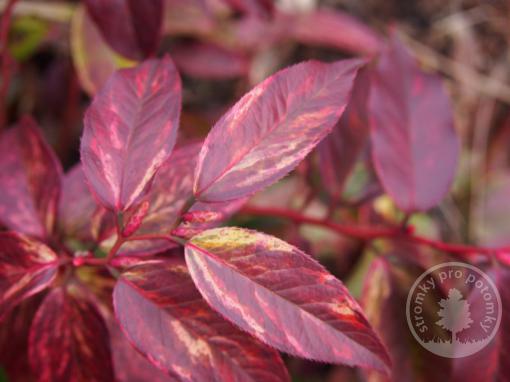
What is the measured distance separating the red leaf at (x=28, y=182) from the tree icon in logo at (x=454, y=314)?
491mm

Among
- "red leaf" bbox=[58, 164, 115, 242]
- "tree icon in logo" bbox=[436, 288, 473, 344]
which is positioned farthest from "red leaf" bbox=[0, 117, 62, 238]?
"tree icon in logo" bbox=[436, 288, 473, 344]

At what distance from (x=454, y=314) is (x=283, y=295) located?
35 centimetres

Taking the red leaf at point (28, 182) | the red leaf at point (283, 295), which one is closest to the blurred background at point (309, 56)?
the red leaf at point (28, 182)

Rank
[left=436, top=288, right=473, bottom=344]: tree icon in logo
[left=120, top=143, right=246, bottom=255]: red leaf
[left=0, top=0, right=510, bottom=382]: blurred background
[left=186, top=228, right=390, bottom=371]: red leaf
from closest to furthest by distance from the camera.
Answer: [left=186, top=228, right=390, bottom=371]: red leaf < [left=120, top=143, right=246, bottom=255]: red leaf < [left=436, top=288, right=473, bottom=344]: tree icon in logo < [left=0, top=0, right=510, bottom=382]: blurred background

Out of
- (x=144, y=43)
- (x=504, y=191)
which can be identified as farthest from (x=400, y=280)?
(x=504, y=191)

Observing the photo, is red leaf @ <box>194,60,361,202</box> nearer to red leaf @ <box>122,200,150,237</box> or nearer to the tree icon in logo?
red leaf @ <box>122,200,150,237</box>

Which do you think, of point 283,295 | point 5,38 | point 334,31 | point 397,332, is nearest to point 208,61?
point 334,31

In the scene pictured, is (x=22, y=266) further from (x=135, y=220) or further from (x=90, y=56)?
(x=90, y=56)

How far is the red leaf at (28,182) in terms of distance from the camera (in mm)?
662

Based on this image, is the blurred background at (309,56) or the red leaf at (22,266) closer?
the red leaf at (22,266)

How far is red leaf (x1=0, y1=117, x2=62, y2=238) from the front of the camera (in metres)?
0.66

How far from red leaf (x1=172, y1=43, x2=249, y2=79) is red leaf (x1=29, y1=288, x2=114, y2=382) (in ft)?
2.32

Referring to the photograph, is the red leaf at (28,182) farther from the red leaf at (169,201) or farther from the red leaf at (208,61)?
the red leaf at (208,61)

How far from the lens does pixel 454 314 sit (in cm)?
73
